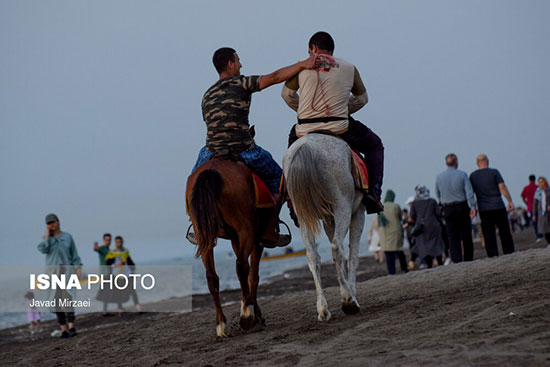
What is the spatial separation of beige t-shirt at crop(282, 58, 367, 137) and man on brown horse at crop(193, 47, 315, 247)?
19 centimetres

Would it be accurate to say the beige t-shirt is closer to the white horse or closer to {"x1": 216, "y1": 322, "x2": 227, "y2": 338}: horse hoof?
the white horse

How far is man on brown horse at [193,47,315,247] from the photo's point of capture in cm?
794

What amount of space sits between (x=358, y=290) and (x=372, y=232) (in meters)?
9.70

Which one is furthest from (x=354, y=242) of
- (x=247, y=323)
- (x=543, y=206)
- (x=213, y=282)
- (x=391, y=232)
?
(x=543, y=206)

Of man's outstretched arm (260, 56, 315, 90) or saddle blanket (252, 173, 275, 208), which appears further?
man's outstretched arm (260, 56, 315, 90)

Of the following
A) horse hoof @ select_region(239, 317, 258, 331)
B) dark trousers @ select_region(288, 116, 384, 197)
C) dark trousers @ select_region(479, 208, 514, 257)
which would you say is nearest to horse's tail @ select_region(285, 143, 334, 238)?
dark trousers @ select_region(288, 116, 384, 197)

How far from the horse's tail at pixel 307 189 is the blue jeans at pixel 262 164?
30.0 inches

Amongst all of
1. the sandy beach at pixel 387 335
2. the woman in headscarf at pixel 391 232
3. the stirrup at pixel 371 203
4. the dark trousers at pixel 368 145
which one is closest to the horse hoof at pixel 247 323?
the sandy beach at pixel 387 335

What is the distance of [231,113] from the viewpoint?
798 cm

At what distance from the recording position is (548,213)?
1914cm

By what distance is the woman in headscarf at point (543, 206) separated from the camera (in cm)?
1919

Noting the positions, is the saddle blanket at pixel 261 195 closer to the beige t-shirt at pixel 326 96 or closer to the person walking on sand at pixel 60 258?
the beige t-shirt at pixel 326 96

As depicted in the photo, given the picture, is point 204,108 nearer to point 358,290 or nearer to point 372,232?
point 358,290

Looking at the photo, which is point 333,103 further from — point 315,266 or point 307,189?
point 315,266
